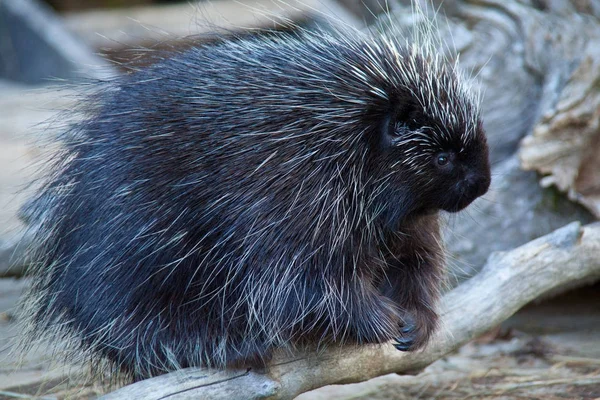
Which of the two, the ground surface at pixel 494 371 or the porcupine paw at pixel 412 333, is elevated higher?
the porcupine paw at pixel 412 333

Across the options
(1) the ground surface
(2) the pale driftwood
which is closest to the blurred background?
(1) the ground surface

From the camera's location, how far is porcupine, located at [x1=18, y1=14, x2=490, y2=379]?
240 centimetres

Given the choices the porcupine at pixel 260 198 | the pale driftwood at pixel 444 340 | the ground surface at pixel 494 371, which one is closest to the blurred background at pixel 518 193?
the ground surface at pixel 494 371

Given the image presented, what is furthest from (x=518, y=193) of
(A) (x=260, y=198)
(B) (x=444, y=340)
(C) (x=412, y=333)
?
(A) (x=260, y=198)

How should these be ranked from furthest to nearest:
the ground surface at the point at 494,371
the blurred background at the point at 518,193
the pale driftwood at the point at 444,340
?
1. the blurred background at the point at 518,193
2. the ground surface at the point at 494,371
3. the pale driftwood at the point at 444,340

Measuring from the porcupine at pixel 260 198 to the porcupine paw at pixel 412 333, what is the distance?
0.06ft

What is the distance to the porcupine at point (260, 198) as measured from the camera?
94.6 inches

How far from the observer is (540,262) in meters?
3.03

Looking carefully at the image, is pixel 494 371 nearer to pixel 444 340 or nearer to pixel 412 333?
pixel 444 340

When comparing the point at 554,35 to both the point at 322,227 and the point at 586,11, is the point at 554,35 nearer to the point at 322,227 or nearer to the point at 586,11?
the point at 586,11

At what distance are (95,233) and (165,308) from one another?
0.31 meters

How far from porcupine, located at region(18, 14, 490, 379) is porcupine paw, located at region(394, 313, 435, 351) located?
0.02 m

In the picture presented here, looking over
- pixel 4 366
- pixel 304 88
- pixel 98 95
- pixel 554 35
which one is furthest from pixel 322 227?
pixel 554 35

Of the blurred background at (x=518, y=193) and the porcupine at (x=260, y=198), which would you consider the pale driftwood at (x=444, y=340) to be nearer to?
the porcupine at (x=260, y=198)
